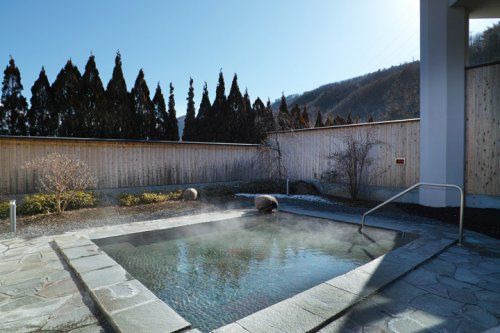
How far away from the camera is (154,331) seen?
2131mm

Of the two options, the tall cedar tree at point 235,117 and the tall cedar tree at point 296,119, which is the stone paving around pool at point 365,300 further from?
the tall cedar tree at point 235,117

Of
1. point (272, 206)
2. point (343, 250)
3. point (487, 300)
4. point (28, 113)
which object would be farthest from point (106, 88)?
point (487, 300)

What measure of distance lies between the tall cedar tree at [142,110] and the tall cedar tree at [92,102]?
2101 millimetres

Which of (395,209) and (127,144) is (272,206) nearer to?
(395,209)

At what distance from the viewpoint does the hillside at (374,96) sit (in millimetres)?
28141

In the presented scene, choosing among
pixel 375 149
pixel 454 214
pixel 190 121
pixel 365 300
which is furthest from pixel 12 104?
pixel 454 214

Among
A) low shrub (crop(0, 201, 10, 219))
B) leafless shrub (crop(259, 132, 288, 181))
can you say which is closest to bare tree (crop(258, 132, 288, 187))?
leafless shrub (crop(259, 132, 288, 181))

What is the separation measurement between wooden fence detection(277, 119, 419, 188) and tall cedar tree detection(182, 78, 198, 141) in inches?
396

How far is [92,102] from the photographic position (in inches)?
515

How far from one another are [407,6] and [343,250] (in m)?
7.40

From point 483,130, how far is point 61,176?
9.59 metres

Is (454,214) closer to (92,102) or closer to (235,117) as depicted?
(92,102)

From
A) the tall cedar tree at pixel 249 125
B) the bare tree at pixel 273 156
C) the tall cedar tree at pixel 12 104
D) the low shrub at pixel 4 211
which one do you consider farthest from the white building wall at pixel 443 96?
the tall cedar tree at pixel 12 104

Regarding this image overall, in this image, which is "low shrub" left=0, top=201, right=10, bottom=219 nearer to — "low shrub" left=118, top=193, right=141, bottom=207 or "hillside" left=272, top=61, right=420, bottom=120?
"low shrub" left=118, top=193, right=141, bottom=207
